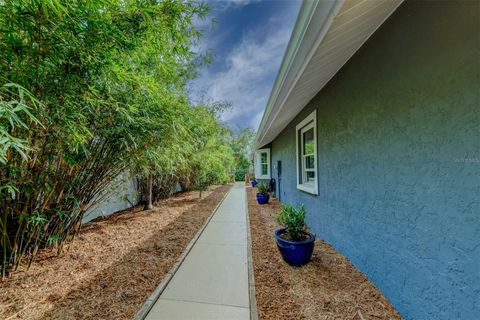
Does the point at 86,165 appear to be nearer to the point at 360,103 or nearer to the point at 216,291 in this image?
the point at 216,291

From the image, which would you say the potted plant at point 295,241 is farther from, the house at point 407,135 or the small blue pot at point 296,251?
the house at point 407,135

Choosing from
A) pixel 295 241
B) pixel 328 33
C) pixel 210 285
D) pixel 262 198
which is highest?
pixel 328 33

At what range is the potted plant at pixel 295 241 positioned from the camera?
8.55 ft

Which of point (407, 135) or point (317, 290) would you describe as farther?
point (317, 290)

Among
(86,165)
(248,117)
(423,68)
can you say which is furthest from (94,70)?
(248,117)

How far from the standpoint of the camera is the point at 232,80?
7672mm

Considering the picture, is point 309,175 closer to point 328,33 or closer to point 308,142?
point 308,142

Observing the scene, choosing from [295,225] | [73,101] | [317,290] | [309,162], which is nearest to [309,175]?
[309,162]

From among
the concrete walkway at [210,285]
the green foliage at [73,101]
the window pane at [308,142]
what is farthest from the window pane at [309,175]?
the green foliage at [73,101]

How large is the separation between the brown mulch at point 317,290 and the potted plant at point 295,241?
0.38 ft

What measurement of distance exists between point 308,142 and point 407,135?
3111 mm

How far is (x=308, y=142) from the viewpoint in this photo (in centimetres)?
475

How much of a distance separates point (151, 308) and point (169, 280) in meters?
0.48

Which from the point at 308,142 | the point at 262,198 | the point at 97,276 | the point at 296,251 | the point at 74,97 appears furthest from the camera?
the point at 262,198
